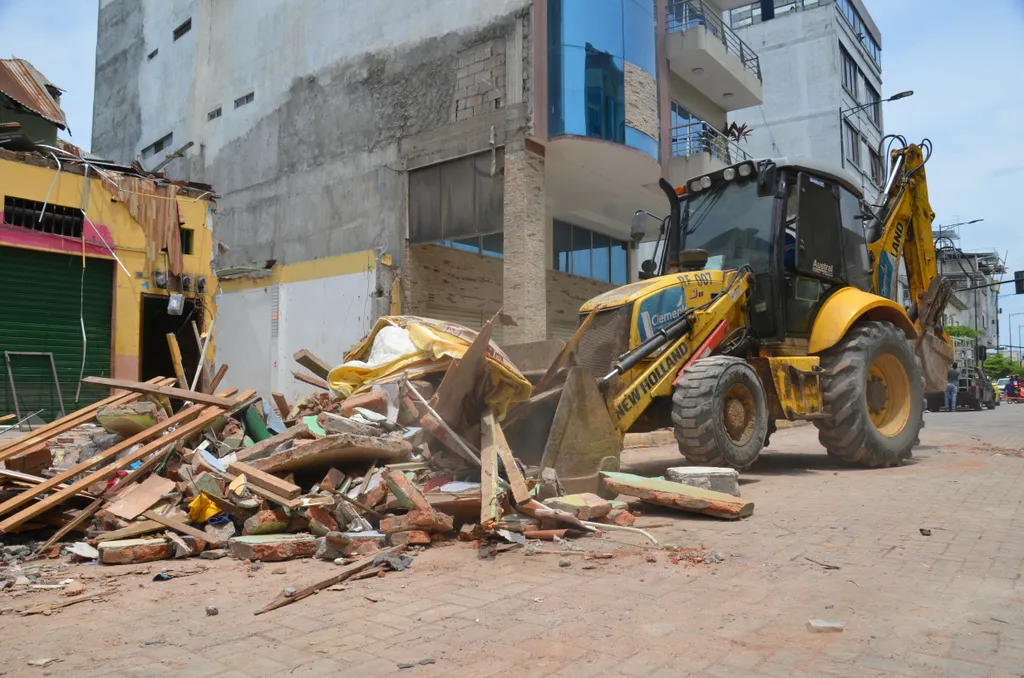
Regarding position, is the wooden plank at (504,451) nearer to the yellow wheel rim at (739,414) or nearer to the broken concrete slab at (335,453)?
the broken concrete slab at (335,453)

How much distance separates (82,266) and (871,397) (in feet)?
45.3

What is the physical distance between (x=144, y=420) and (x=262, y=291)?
12913 mm

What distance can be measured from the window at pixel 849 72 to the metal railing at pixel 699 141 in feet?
58.2

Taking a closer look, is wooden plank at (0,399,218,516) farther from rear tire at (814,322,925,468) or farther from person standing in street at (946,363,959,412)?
person standing in street at (946,363,959,412)

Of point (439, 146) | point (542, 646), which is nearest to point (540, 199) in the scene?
point (439, 146)

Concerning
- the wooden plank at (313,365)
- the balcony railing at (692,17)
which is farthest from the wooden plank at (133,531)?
the balcony railing at (692,17)

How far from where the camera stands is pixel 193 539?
4.85 metres

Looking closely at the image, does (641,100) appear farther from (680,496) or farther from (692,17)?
(680,496)

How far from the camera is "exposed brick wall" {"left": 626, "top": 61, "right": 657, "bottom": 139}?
14.9 meters

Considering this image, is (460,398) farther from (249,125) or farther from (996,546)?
(249,125)

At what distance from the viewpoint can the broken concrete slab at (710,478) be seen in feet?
20.5

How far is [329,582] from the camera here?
399 cm

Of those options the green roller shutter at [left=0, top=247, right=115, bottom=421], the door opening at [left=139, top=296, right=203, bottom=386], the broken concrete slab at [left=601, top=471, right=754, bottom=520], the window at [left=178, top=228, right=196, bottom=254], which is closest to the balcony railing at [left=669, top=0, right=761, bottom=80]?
the window at [left=178, top=228, right=196, bottom=254]

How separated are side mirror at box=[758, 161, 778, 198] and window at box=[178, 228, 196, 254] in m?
12.3
